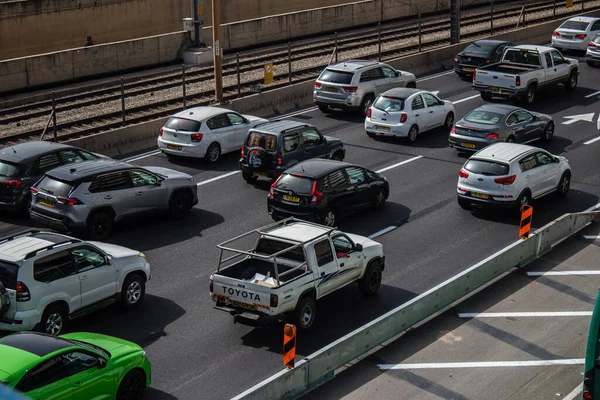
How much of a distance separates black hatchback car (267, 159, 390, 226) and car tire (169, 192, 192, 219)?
6.79ft

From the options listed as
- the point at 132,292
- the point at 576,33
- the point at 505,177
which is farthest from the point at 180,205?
the point at 576,33

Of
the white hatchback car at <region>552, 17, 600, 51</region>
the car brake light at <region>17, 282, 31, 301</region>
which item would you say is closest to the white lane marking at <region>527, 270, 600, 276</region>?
the car brake light at <region>17, 282, 31, 301</region>

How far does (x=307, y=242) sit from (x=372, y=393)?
10.0 feet

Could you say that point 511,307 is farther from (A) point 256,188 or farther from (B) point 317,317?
(A) point 256,188

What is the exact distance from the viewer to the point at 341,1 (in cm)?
5666

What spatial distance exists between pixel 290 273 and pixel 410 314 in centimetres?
216

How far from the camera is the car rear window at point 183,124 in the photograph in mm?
25922

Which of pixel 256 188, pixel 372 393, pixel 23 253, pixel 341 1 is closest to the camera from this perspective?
pixel 372 393

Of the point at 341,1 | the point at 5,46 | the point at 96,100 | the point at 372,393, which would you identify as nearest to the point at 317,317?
the point at 372,393

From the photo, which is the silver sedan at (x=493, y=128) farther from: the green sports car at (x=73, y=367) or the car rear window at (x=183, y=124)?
the green sports car at (x=73, y=367)

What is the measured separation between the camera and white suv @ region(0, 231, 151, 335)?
1512 cm

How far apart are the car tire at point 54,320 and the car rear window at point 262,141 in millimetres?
9365

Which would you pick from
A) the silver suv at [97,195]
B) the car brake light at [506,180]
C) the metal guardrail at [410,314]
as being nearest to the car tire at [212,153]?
the silver suv at [97,195]

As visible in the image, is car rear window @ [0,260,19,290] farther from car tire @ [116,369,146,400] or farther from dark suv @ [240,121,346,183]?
dark suv @ [240,121,346,183]
